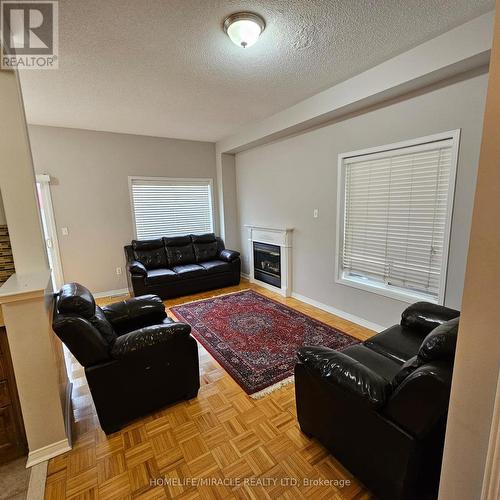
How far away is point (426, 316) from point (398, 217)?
1170mm

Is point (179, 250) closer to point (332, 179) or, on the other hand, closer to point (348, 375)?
point (332, 179)

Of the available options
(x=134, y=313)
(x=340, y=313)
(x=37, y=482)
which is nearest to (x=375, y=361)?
(x=340, y=313)

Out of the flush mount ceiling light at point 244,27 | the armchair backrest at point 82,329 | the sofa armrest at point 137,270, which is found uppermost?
the flush mount ceiling light at point 244,27

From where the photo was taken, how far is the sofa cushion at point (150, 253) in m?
4.61

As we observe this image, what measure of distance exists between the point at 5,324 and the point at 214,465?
4.70ft

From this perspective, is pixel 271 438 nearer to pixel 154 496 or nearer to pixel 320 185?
pixel 154 496

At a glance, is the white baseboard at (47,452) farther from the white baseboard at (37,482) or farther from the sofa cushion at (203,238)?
the sofa cushion at (203,238)

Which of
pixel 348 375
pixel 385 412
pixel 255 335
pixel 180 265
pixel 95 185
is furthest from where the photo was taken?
pixel 180 265

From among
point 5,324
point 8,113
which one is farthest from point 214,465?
point 8,113

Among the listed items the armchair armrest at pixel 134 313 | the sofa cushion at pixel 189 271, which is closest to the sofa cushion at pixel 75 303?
the armchair armrest at pixel 134 313

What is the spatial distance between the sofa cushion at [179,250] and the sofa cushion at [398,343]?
3.63 meters

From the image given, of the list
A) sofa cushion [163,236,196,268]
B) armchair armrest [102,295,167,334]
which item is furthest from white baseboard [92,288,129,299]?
armchair armrest [102,295,167,334]

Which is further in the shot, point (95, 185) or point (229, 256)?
point (229, 256)

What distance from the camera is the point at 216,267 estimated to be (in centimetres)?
470
